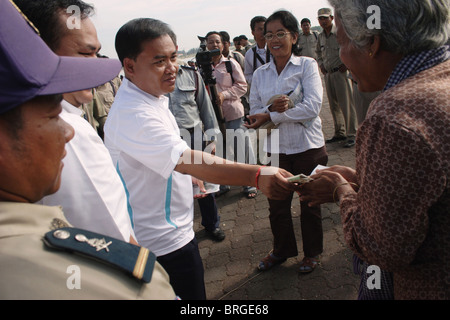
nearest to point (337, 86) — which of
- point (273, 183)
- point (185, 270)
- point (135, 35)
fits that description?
point (273, 183)

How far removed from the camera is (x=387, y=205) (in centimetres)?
116

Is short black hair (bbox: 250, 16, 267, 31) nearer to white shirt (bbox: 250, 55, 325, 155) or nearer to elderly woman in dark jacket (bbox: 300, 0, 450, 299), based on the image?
white shirt (bbox: 250, 55, 325, 155)

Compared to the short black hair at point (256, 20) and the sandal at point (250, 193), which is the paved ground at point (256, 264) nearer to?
the sandal at point (250, 193)

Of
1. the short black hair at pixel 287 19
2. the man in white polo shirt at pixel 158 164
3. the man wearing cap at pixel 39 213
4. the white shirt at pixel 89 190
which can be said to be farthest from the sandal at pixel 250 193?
the man wearing cap at pixel 39 213

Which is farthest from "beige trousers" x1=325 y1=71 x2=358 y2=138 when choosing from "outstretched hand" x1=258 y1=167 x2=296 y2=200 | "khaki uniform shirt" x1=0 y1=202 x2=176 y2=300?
"khaki uniform shirt" x1=0 y1=202 x2=176 y2=300

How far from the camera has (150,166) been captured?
184cm

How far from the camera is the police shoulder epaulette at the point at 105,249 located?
0.74 meters

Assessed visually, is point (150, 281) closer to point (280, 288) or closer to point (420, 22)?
point (420, 22)

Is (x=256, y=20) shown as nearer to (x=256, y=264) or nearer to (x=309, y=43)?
(x=309, y=43)

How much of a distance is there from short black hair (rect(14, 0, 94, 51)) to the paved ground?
2468 mm

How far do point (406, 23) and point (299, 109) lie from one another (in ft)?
6.14

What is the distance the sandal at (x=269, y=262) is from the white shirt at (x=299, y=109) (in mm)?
1045

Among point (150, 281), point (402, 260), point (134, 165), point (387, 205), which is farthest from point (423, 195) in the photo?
point (134, 165)

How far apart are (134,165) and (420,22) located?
4.98 ft
